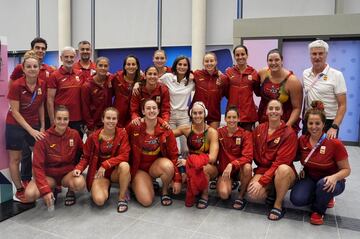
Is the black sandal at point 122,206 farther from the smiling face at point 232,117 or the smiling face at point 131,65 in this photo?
the smiling face at point 131,65

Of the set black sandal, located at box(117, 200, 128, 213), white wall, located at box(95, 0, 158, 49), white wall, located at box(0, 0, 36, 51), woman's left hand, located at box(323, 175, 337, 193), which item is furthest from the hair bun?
white wall, located at box(0, 0, 36, 51)

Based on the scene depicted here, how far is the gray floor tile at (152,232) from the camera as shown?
8.45ft

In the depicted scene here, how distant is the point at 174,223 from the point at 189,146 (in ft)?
3.08

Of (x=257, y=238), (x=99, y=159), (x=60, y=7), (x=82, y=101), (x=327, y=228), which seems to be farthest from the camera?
(x=60, y=7)

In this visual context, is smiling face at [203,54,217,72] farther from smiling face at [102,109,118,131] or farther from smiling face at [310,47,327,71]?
smiling face at [102,109,118,131]

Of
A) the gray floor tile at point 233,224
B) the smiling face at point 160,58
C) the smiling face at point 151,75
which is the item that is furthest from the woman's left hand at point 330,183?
the smiling face at point 160,58

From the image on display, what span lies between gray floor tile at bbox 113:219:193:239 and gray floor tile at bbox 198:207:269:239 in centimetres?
19

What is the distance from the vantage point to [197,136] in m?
3.43

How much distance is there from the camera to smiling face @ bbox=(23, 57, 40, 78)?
10.1ft

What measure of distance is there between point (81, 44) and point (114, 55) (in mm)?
6603

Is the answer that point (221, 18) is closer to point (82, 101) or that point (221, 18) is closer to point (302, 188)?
point (82, 101)

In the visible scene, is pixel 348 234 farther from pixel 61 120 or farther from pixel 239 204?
pixel 61 120

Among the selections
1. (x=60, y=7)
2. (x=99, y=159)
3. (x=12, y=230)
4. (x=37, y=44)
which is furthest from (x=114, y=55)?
(x=12, y=230)

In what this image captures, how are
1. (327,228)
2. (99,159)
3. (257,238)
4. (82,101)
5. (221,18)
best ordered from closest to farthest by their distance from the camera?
(257,238)
(327,228)
(99,159)
(82,101)
(221,18)
